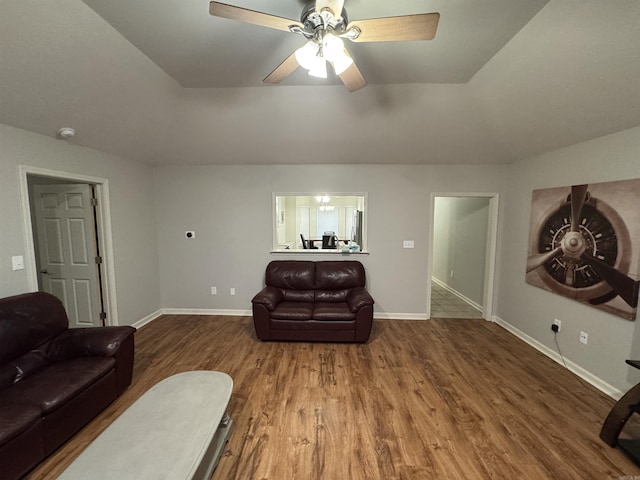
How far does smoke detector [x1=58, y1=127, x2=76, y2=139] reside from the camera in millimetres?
2520

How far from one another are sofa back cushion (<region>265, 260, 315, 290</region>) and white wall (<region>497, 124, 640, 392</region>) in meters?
2.95

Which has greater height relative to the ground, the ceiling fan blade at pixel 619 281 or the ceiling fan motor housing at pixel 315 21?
the ceiling fan motor housing at pixel 315 21

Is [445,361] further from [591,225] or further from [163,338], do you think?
[163,338]

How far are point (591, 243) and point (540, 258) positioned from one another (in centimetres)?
65

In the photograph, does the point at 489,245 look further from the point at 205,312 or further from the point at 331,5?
the point at 205,312

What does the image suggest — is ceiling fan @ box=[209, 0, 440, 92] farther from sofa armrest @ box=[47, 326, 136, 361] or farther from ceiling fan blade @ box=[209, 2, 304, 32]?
sofa armrest @ box=[47, 326, 136, 361]

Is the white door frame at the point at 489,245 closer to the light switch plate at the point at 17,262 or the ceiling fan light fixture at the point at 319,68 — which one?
the ceiling fan light fixture at the point at 319,68

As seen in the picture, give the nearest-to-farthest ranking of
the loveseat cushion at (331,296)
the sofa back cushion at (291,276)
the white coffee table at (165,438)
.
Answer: the white coffee table at (165,438)
the loveseat cushion at (331,296)
the sofa back cushion at (291,276)

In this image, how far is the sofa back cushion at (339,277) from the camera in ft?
12.5

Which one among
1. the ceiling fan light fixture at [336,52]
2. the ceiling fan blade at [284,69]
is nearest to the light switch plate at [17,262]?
the ceiling fan blade at [284,69]

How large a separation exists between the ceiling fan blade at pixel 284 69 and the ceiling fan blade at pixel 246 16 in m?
0.21

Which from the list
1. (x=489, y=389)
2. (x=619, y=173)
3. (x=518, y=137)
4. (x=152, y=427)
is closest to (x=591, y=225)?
(x=619, y=173)

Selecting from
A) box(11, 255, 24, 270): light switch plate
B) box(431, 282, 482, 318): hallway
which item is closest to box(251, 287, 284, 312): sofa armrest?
box(11, 255, 24, 270): light switch plate

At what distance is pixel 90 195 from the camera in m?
3.17
